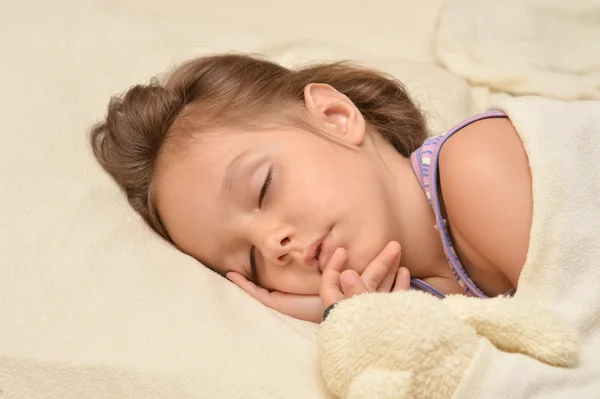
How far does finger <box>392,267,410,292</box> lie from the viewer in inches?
42.0

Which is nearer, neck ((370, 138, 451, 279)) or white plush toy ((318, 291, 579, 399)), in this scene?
white plush toy ((318, 291, 579, 399))

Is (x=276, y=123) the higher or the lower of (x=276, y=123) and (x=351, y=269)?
the higher

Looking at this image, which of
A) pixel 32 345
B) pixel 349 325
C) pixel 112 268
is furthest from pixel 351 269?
pixel 32 345

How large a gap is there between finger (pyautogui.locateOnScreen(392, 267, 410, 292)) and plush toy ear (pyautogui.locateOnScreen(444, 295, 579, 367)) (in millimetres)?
225

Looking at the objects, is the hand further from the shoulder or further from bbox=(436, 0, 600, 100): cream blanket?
bbox=(436, 0, 600, 100): cream blanket

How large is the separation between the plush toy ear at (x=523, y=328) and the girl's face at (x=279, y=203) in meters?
0.24

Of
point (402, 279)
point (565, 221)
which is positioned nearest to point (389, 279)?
point (402, 279)

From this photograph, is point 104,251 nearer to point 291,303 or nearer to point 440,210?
point 291,303

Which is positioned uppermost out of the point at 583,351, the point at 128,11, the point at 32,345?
the point at 128,11

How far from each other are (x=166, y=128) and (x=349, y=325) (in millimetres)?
534

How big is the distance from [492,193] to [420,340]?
11.6 inches

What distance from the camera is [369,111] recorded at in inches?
52.0

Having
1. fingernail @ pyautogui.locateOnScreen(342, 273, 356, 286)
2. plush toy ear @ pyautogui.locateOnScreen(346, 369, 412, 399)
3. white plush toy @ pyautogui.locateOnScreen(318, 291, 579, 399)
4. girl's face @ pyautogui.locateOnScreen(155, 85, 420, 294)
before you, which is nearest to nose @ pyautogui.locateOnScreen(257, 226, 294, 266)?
girl's face @ pyautogui.locateOnScreen(155, 85, 420, 294)

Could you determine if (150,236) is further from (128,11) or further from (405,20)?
(405,20)
